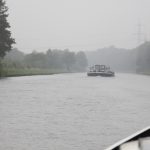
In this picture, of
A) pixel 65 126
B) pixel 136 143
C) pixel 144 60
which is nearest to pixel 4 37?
pixel 65 126

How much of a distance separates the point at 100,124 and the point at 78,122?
2.75ft

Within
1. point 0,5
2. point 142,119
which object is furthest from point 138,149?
point 0,5

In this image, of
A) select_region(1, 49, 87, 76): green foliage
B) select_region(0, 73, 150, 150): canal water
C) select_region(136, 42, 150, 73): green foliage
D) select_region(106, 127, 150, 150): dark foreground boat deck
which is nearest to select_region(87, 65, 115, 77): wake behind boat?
select_region(1, 49, 87, 76): green foliage

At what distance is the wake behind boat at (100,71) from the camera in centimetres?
11225

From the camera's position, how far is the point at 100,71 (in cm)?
11569

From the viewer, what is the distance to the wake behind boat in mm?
112250

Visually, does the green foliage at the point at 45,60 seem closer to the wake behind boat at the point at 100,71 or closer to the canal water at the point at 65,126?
the wake behind boat at the point at 100,71

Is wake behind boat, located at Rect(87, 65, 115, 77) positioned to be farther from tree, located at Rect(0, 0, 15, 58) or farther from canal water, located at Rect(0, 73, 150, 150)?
canal water, located at Rect(0, 73, 150, 150)

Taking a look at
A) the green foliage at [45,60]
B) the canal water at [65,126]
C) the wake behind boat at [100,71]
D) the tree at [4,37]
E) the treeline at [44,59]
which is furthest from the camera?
the treeline at [44,59]

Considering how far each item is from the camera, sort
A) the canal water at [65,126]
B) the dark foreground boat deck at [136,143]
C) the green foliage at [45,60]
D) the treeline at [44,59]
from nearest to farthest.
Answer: the dark foreground boat deck at [136,143] → the canal water at [65,126] → the green foliage at [45,60] → the treeline at [44,59]

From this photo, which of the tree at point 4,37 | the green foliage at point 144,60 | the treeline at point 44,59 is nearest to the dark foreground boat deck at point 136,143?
the tree at point 4,37

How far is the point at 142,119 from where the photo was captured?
743 inches

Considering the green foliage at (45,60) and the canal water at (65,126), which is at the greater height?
the green foliage at (45,60)

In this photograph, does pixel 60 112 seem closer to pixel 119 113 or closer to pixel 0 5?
pixel 119 113
